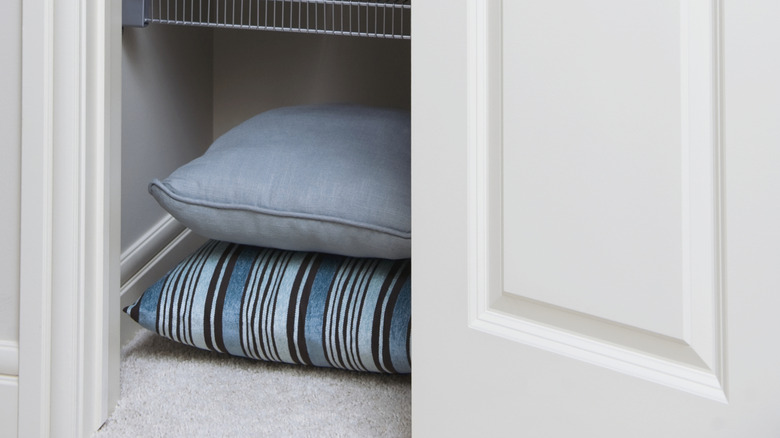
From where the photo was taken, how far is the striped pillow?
1.02 metres

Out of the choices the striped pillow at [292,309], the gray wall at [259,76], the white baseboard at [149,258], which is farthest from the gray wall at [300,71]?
the striped pillow at [292,309]

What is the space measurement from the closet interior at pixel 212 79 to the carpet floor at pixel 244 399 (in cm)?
17

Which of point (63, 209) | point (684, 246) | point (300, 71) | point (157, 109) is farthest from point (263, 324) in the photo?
point (300, 71)

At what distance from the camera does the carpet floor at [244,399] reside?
2.97 ft

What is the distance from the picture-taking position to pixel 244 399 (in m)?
0.99

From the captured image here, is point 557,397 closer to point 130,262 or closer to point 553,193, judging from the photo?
point 553,193

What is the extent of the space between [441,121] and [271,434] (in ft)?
1.51

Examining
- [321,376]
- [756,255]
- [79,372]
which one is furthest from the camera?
[321,376]

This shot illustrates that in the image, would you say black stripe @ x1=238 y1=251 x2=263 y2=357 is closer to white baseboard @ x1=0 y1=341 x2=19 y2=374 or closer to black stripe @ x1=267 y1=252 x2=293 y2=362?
black stripe @ x1=267 y1=252 x2=293 y2=362

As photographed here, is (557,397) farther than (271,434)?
No

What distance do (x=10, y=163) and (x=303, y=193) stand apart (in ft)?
1.24

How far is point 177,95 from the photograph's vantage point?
4.67 feet

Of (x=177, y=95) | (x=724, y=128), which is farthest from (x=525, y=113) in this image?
(x=177, y=95)

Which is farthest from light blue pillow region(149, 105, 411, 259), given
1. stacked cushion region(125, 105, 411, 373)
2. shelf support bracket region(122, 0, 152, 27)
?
shelf support bracket region(122, 0, 152, 27)
